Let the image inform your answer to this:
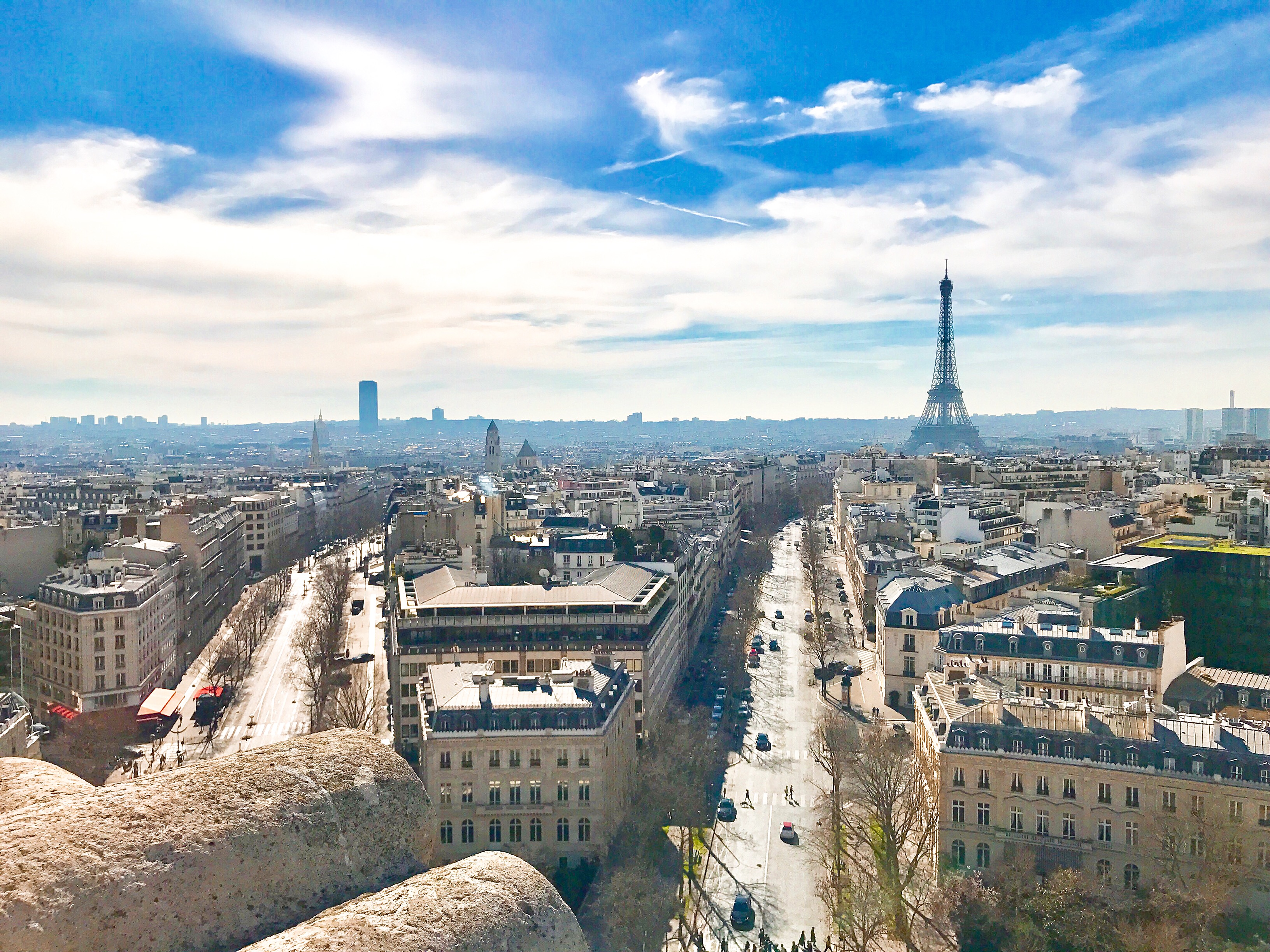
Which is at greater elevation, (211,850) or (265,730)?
A: (211,850)

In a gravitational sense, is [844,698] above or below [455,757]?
below

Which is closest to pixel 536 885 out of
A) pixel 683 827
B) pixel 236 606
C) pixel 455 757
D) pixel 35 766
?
pixel 35 766

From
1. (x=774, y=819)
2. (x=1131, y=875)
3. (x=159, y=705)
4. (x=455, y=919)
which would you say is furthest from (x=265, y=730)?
(x=455, y=919)

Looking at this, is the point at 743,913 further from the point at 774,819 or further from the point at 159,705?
the point at 159,705

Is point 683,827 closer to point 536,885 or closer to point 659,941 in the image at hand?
point 659,941

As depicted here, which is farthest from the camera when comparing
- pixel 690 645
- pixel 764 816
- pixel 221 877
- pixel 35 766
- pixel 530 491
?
pixel 530 491
